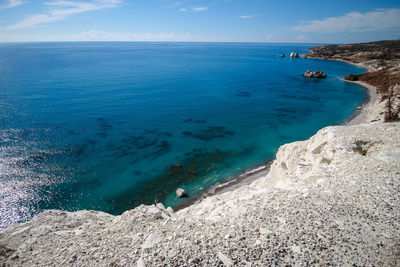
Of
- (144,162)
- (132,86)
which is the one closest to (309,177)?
(144,162)

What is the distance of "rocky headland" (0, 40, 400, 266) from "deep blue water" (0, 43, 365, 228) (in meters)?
12.1

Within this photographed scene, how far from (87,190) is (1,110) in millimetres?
37046

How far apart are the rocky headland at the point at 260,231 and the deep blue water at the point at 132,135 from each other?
39.8ft

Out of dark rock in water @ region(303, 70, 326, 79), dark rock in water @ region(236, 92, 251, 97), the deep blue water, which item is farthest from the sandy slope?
dark rock in water @ region(303, 70, 326, 79)

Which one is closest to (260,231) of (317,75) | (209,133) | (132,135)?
(209,133)

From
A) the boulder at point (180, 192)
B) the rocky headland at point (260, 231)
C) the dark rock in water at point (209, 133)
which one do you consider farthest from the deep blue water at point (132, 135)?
the rocky headland at point (260, 231)

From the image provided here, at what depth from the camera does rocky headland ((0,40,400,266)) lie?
6.45 meters

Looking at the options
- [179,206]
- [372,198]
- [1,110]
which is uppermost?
[372,198]

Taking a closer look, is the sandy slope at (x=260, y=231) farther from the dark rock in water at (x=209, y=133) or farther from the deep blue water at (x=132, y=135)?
the dark rock in water at (x=209, y=133)

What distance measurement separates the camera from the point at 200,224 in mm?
8133

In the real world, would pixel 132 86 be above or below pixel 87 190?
above

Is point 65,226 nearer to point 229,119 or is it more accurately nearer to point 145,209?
point 145,209

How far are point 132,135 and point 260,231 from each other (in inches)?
1216

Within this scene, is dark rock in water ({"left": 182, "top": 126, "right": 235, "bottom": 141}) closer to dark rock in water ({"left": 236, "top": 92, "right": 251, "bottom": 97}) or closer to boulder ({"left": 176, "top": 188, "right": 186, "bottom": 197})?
boulder ({"left": 176, "top": 188, "right": 186, "bottom": 197})
